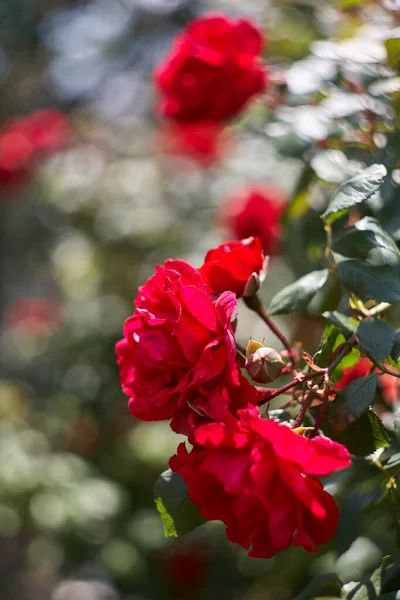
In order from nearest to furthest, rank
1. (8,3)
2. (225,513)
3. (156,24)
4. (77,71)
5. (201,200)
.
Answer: (225,513), (201,200), (8,3), (156,24), (77,71)

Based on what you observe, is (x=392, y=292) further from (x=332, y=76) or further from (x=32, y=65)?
(x=32, y=65)

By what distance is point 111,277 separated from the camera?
2.34 metres

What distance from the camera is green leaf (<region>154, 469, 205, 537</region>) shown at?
66 centimetres

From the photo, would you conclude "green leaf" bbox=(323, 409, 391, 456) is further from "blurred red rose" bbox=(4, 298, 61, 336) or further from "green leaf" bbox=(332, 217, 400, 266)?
"blurred red rose" bbox=(4, 298, 61, 336)

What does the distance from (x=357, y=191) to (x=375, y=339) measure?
0.42ft

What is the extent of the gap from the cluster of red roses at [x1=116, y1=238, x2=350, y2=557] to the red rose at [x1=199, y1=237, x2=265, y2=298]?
0.02 metres

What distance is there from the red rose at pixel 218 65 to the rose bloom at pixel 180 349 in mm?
515

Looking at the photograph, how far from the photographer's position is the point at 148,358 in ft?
1.94

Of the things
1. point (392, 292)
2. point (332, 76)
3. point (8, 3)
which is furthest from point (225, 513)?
point (8, 3)

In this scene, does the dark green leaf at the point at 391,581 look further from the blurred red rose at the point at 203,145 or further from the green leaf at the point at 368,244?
the blurred red rose at the point at 203,145

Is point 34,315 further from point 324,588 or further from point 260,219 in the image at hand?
point 324,588

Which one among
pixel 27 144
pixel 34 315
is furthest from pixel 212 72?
pixel 34 315

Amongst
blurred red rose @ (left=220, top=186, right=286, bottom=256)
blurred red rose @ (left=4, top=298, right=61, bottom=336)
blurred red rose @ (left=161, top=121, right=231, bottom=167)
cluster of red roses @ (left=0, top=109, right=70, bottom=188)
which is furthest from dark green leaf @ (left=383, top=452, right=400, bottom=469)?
blurred red rose @ (left=4, top=298, right=61, bottom=336)

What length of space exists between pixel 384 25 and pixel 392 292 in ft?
2.10
